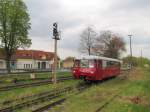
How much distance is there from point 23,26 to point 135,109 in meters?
43.6

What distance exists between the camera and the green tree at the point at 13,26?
2094 inches

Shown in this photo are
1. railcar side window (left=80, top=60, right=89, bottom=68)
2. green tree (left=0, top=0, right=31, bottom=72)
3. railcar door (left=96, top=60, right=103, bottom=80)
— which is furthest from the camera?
green tree (left=0, top=0, right=31, bottom=72)

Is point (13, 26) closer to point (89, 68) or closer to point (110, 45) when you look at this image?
point (89, 68)

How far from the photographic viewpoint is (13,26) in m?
53.8

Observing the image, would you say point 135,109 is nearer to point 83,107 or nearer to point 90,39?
point 83,107

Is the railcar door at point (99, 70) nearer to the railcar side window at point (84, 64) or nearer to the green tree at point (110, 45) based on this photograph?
the railcar side window at point (84, 64)

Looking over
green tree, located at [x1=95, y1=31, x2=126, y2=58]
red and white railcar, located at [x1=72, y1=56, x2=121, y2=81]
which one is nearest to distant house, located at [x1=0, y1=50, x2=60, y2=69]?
green tree, located at [x1=95, y1=31, x2=126, y2=58]

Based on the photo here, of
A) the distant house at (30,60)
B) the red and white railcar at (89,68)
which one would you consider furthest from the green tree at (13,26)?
the red and white railcar at (89,68)

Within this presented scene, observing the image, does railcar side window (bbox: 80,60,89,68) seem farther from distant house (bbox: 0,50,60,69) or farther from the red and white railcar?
distant house (bbox: 0,50,60,69)

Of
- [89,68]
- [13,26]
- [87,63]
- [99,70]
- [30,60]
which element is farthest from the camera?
[30,60]

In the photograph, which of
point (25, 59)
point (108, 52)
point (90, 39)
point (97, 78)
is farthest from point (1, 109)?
point (108, 52)

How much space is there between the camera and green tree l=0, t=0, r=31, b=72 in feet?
174

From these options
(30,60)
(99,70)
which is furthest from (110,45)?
(99,70)

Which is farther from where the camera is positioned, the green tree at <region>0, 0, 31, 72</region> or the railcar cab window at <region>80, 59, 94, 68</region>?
the green tree at <region>0, 0, 31, 72</region>
